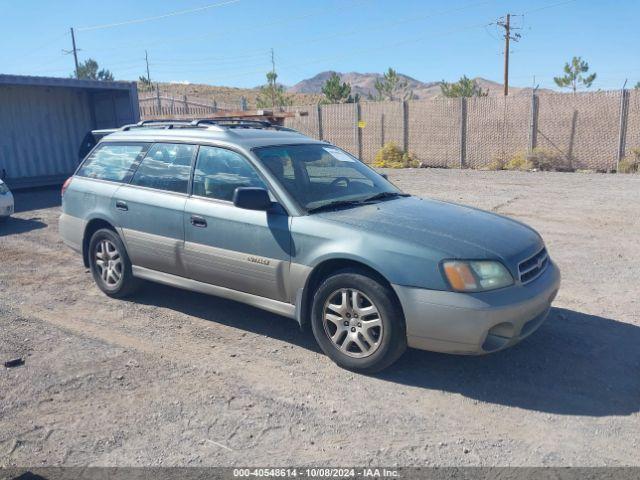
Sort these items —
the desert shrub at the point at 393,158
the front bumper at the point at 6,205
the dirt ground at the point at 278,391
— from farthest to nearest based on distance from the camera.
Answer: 1. the desert shrub at the point at 393,158
2. the front bumper at the point at 6,205
3. the dirt ground at the point at 278,391

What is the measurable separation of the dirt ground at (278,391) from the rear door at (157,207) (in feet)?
1.99

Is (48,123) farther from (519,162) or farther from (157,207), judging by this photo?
(519,162)

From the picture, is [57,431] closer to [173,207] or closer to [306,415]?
[306,415]

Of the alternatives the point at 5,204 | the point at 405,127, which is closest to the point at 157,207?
the point at 5,204

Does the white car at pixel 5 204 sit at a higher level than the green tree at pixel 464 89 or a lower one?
lower

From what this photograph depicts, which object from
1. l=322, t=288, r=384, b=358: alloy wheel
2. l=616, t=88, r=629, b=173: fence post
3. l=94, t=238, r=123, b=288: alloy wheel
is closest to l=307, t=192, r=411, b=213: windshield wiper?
l=322, t=288, r=384, b=358: alloy wheel

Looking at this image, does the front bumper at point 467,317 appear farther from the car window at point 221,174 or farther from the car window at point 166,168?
the car window at point 166,168

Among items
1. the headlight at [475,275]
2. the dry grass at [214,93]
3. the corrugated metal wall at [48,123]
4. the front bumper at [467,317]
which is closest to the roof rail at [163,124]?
the front bumper at [467,317]

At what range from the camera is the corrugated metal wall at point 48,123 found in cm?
1559

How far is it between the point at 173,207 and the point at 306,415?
7.85 ft

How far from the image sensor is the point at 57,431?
3.51 meters

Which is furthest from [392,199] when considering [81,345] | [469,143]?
[469,143]

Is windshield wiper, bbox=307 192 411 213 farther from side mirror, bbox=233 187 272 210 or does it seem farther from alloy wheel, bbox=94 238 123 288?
alloy wheel, bbox=94 238 123 288

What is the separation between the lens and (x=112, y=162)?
603cm
